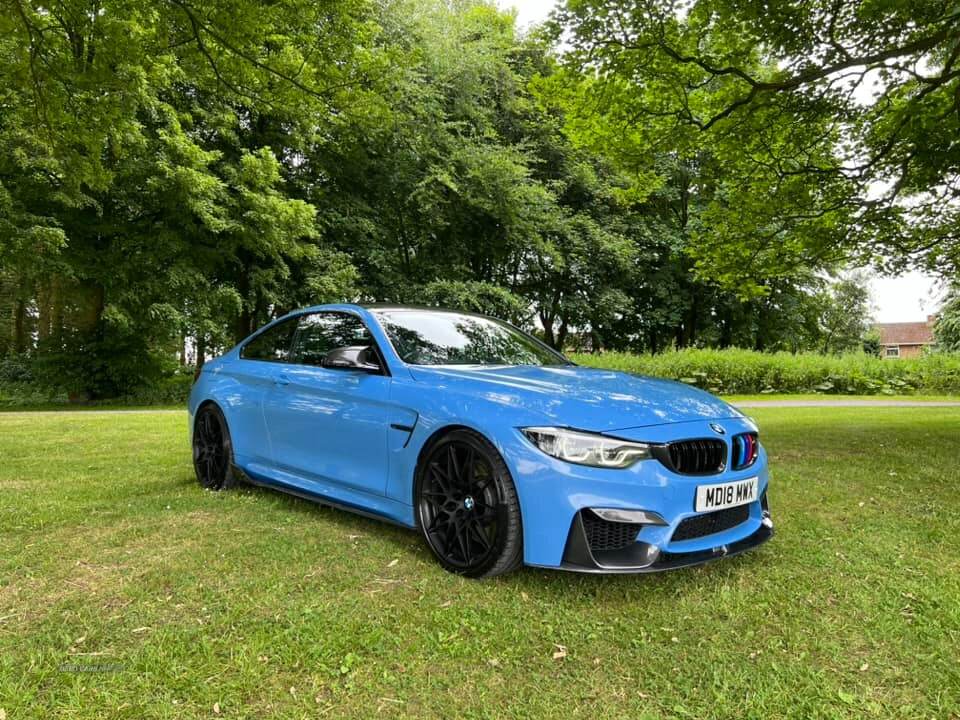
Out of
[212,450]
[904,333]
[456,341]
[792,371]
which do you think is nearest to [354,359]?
[456,341]

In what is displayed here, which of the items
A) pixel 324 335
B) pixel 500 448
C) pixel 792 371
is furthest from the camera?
pixel 792 371

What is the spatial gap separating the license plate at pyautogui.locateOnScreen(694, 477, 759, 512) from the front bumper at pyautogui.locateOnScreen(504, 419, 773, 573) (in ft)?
0.14

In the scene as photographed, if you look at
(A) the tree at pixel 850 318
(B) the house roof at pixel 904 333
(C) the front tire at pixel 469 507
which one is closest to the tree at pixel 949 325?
(A) the tree at pixel 850 318

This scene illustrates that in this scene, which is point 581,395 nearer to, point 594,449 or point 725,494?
point 594,449

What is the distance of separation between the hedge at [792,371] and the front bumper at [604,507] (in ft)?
53.0

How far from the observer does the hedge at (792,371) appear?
20.0 m

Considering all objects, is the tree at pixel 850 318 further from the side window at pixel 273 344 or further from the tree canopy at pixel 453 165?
the side window at pixel 273 344

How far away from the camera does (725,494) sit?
10.5ft

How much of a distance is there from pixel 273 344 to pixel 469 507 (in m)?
2.54

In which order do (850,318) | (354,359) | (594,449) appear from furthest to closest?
1. (850,318)
2. (354,359)
3. (594,449)

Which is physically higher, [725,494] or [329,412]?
[329,412]

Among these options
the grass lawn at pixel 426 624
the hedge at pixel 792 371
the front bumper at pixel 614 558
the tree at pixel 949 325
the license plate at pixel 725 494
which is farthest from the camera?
the tree at pixel 949 325

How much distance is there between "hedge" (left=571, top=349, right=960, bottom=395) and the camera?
20.0m

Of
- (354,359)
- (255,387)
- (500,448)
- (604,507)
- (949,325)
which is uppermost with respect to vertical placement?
(949,325)
